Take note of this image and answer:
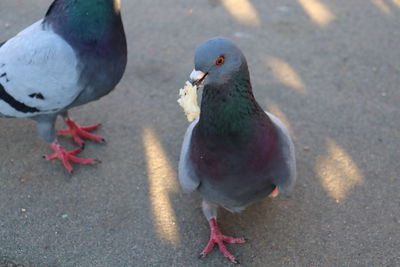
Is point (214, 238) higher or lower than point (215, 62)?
lower

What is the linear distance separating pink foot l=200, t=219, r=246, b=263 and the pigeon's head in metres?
1.04

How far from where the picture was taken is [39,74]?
292 cm

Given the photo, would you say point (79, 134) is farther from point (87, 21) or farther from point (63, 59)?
point (87, 21)

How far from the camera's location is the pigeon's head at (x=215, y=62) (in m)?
A: 2.11

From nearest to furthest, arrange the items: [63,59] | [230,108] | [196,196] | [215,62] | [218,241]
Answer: [215,62], [230,108], [218,241], [63,59], [196,196]

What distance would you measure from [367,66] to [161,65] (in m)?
1.90

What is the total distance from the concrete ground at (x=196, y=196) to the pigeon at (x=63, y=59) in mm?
602

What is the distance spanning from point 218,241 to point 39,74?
153 cm

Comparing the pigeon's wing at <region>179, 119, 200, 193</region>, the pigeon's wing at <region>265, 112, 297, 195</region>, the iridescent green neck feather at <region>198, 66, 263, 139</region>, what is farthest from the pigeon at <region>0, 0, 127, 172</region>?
the pigeon's wing at <region>265, 112, 297, 195</region>

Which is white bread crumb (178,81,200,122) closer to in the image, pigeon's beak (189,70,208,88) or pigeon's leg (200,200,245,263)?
pigeon's beak (189,70,208,88)

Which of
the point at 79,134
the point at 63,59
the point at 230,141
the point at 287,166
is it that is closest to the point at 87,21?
the point at 63,59

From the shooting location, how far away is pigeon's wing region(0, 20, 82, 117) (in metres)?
2.90

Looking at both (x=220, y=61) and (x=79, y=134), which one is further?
(x=79, y=134)

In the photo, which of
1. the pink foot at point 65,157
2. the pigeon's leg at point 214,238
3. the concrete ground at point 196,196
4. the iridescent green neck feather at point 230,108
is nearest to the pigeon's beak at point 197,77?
the iridescent green neck feather at point 230,108
